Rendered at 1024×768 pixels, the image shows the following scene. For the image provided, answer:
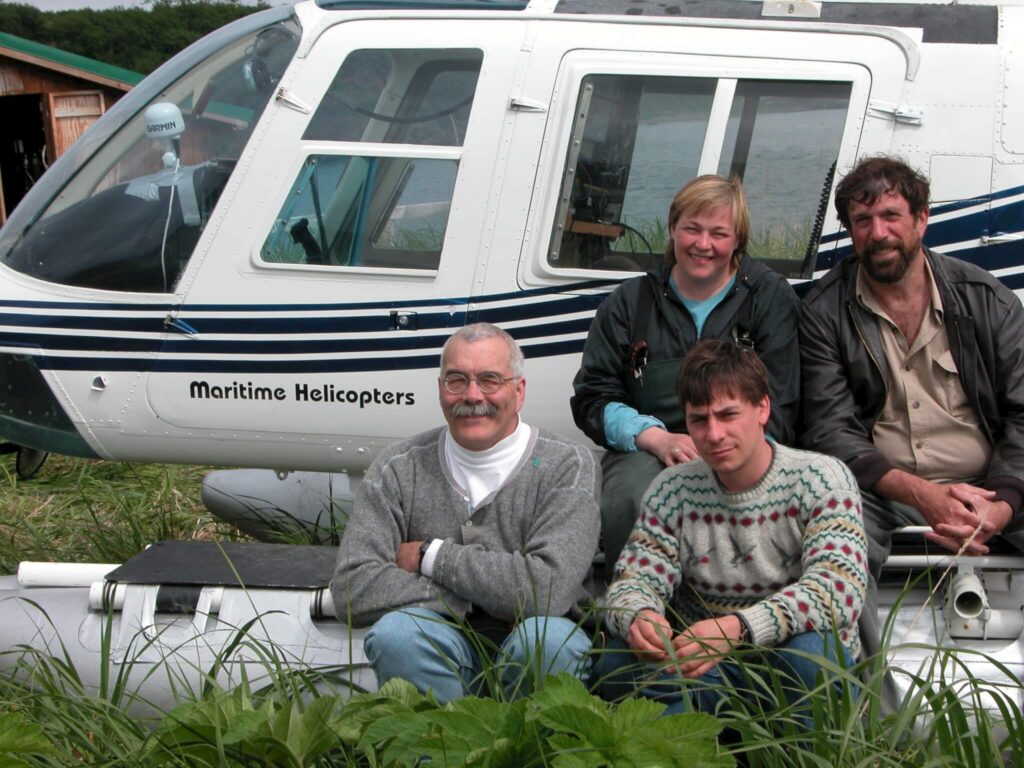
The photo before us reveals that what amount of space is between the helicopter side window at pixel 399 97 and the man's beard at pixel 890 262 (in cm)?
167

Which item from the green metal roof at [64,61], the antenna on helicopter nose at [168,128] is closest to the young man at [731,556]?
the antenna on helicopter nose at [168,128]

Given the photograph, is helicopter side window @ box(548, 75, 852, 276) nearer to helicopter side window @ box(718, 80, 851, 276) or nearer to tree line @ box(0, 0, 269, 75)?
helicopter side window @ box(718, 80, 851, 276)

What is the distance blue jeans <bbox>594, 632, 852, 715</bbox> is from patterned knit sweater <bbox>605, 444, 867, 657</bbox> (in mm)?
50

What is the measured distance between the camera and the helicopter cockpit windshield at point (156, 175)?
16.6ft

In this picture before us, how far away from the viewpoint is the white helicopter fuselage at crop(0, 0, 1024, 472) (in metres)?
4.69

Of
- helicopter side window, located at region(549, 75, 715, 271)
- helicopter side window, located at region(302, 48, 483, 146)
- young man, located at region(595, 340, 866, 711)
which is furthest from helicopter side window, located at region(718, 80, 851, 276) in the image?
young man, located at region(595, 340, 866, 711)

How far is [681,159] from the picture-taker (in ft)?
15.8

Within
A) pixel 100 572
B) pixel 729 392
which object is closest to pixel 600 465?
pixel 729 392

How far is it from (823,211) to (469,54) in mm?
1426

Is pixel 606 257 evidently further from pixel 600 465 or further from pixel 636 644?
pixel 636 644

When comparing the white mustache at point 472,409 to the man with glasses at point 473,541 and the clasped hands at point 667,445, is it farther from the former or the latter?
the clasped hands at point 667,445

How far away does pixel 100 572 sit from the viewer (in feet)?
14.3

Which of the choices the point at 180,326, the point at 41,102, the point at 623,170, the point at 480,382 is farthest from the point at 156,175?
the point at 41,102

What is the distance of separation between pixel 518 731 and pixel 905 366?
1.83 meters
